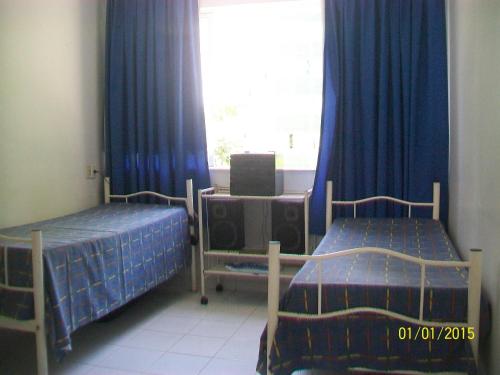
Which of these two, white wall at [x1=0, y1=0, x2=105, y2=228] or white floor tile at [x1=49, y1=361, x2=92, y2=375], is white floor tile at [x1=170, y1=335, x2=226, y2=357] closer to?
white floor tile at [x1=49, y1=361, x2=92, y2=375]

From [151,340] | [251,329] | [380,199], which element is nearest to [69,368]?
[151,340]

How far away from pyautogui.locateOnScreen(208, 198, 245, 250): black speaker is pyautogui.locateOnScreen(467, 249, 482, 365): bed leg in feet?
6.50

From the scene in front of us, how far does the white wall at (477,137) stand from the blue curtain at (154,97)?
1747 mm

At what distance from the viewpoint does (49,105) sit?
3.24 m

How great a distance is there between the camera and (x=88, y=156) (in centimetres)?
368

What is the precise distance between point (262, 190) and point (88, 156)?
1.39 m

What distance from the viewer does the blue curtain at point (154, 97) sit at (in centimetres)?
359

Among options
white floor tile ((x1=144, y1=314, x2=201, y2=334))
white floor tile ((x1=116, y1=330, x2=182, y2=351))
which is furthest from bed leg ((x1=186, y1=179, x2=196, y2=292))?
white floor tile ((x1=116, y1=330, x2=182, y2=351))

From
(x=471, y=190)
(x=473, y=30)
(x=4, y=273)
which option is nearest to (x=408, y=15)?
(x=473, y=30)

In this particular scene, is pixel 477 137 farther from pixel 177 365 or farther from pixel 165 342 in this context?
pixel 165 342

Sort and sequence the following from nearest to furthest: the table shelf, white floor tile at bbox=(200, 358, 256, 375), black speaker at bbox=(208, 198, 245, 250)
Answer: white floor tile at bbox=(200, 358, 256, 375), the table shelf, black speaker at bbox=(208, 198, 245, 250)

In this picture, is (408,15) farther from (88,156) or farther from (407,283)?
(88,156)

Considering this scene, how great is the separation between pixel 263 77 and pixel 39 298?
232 cm

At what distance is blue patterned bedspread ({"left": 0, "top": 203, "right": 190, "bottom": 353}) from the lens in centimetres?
218
